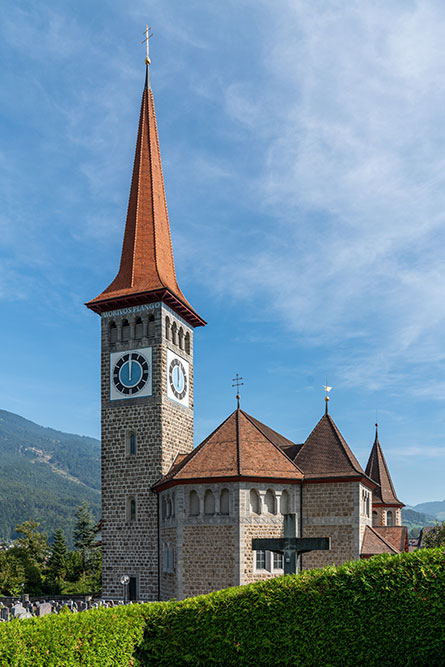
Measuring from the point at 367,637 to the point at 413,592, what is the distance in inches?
61.0

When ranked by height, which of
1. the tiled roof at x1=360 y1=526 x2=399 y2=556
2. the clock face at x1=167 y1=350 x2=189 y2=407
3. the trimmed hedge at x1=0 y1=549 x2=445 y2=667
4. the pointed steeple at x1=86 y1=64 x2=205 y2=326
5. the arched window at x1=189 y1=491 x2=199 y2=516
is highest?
the pointed steeple at x1=86 y1=64 x2=205 y2=326

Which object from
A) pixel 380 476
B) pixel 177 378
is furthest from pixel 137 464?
pixel 380 476

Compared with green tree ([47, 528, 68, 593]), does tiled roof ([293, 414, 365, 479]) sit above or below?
A: above

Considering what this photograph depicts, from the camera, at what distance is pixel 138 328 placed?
1465 inches

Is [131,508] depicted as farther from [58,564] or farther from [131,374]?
[58,564]

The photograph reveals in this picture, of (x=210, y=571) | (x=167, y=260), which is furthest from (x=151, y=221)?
(x=210, y=571)

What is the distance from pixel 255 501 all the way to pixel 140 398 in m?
9.56

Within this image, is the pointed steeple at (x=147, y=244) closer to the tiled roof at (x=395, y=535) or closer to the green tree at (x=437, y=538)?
the tiled roof at (x=395, y=535)

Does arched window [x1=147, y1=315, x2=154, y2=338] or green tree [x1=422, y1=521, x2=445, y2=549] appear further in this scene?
green tree [x1=422, y1=521, x2=445, y2=549]

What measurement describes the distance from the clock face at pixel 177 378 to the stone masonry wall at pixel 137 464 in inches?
22.5

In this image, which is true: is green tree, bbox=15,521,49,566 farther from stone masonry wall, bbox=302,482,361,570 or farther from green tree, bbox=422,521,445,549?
stone masonry wall, bbox=302,482,361,570

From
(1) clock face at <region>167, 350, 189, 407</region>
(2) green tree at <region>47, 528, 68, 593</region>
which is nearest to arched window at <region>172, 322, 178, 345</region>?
(1) clock face at <region>167, 350, 189, 407</region>

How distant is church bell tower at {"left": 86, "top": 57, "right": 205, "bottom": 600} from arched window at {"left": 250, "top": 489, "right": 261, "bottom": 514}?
21.6ft

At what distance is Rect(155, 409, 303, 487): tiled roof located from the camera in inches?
1204
